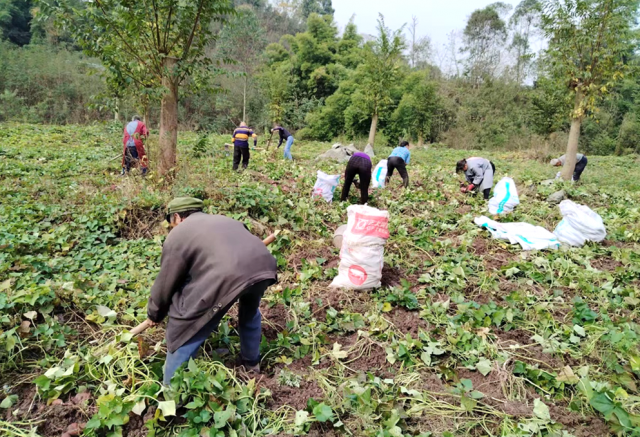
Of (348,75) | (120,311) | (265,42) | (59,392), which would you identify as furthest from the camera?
(265,42)

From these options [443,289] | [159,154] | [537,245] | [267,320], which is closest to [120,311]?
[267,320]

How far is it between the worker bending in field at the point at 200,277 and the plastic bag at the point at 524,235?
3.52 meters

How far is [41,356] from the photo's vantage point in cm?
256

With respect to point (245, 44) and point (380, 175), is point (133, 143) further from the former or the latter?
point (245, 44)

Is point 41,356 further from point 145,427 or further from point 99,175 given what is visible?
point 99,175

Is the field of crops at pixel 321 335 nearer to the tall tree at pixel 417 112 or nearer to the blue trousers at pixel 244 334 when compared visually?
the blue trousers at pixel 244 334

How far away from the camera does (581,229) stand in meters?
4.65

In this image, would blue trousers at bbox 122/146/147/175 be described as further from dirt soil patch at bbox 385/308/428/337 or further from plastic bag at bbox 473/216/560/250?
plastic bag at bbox 473/216/560/250

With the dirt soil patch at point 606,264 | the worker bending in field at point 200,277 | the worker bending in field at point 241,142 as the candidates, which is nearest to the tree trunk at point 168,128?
the worker bending in field at point 241,142

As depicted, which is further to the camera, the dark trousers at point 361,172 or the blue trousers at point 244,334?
the dark trousers at point 361,172

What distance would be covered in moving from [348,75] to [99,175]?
19.6 meters

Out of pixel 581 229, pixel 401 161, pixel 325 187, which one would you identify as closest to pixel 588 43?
pixel 401 161

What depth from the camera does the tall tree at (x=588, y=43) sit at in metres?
7.78

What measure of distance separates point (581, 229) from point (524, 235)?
69 cm
